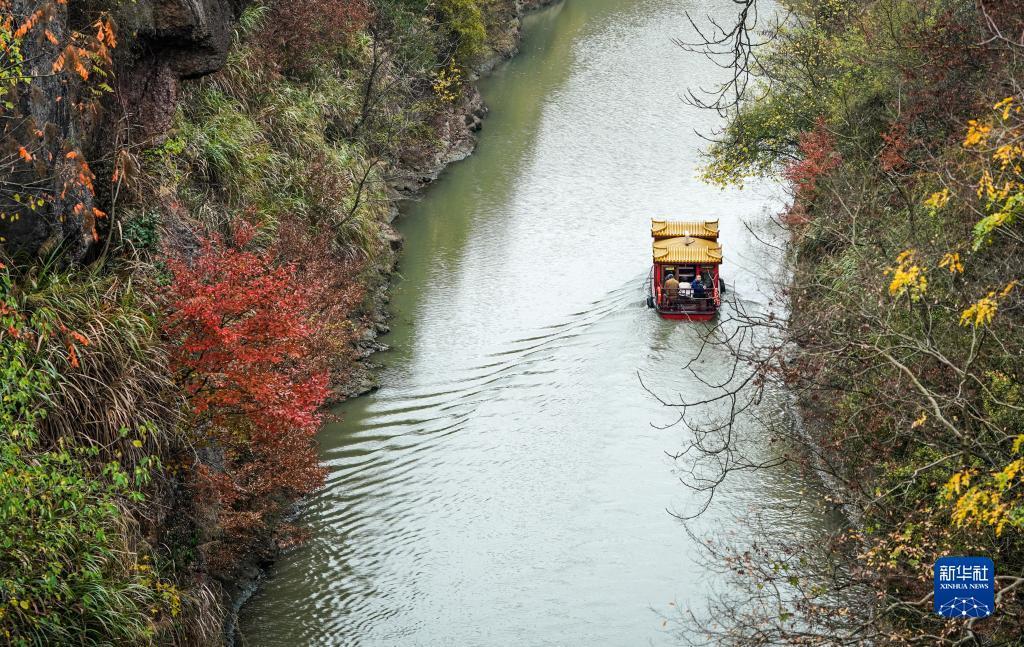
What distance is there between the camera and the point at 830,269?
2503 cm

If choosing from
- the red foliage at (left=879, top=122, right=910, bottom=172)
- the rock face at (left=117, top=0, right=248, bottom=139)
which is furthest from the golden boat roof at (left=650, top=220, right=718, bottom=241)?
the rock face at (left=117, top=0, right=248, bottom=139)

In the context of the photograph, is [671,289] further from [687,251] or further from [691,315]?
[687,251]

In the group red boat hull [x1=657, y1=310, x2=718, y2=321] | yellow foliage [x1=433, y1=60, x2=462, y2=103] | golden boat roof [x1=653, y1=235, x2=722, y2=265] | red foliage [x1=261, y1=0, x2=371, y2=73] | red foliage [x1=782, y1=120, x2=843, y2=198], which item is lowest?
red boat hull [x1=657, y1=310, x2=718, y2=321]

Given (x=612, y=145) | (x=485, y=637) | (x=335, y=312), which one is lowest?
(x=485, y=637)

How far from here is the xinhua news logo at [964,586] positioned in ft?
27.5

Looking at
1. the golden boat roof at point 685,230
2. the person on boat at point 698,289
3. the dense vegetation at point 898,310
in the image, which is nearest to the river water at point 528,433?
the person on boat at point 698,289

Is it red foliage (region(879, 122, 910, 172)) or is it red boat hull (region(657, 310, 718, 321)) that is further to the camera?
red boat hull (region(657, 310, 718, 321))

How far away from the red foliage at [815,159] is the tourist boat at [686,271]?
Result: 3741mm

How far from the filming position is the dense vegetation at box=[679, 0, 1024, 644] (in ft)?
37.7

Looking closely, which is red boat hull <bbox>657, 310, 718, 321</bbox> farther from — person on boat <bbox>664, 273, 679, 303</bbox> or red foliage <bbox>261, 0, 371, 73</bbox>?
red foliage <bbox>261, 0, 371, 73</bbox>

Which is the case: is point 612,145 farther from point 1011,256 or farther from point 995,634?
point 995,634

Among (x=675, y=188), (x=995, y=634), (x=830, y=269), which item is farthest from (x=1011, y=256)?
(x=675, y=188)

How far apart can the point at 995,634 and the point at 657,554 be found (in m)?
9.55

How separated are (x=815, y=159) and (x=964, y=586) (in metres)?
21.9
